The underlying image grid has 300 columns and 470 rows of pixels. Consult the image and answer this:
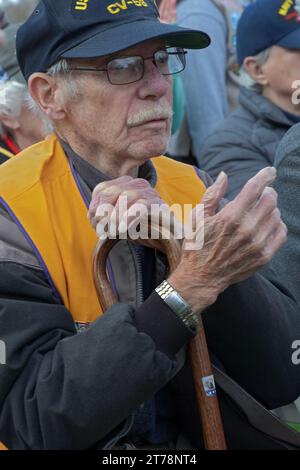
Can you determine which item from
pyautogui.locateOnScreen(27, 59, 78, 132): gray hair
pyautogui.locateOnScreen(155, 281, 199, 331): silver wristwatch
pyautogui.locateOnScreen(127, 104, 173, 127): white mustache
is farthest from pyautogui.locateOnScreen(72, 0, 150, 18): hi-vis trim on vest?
pyautogui.locateOnScreen(155, 281, 199, 331): silver wristwatch

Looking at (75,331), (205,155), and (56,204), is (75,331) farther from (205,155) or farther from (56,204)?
(205,155)

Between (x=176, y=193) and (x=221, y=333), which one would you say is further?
(x=176, y=193)

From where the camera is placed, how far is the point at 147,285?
2520 mm

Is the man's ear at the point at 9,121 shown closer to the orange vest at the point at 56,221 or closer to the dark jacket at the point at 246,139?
the dark jacket at the point at 246,139

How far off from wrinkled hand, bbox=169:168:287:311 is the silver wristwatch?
0.05 feet

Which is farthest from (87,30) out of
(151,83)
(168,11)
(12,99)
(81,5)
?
(168,11)

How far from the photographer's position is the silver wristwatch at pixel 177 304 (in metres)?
2.18

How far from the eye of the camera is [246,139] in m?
4.29

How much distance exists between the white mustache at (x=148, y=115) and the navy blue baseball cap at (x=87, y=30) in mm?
205

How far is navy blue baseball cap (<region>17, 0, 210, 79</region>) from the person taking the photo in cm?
243

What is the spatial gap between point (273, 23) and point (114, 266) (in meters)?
2.32

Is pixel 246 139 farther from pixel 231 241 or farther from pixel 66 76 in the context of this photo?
pixel 231 241

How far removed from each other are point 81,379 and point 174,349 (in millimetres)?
255

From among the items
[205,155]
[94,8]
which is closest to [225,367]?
[94,8]
